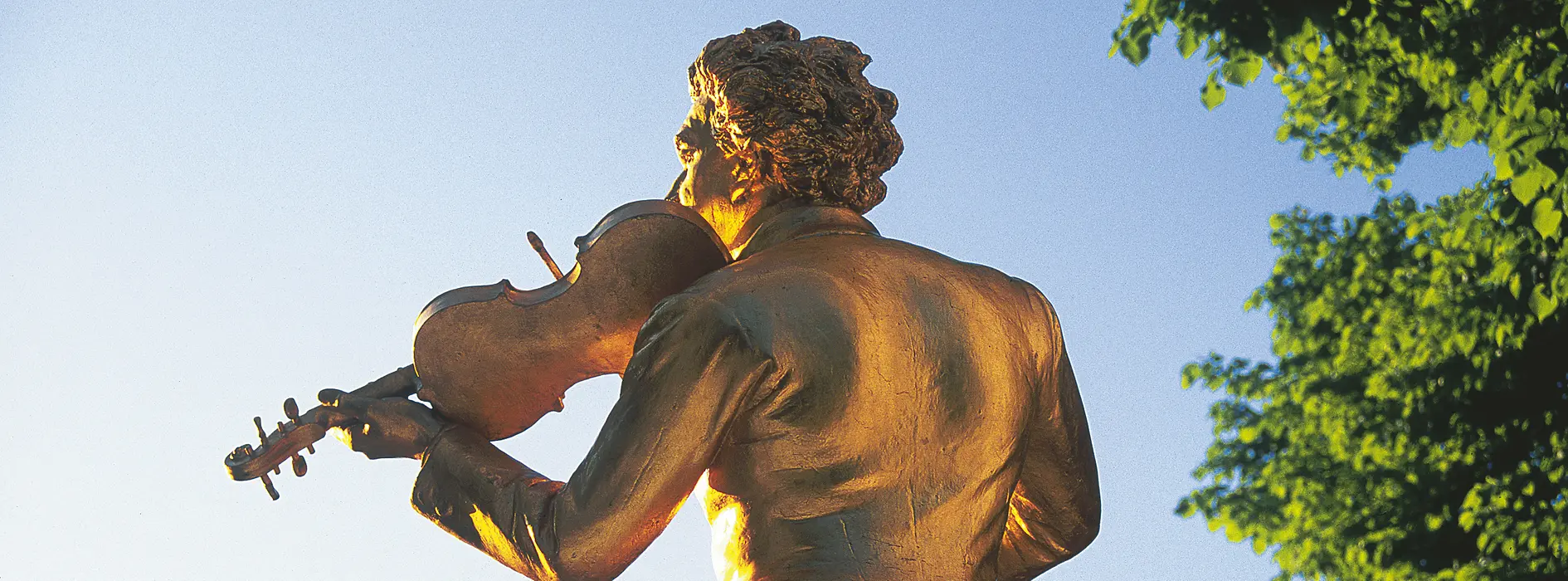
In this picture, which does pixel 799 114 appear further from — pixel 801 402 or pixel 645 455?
pixel 645 455

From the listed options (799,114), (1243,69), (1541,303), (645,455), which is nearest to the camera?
(645,455)

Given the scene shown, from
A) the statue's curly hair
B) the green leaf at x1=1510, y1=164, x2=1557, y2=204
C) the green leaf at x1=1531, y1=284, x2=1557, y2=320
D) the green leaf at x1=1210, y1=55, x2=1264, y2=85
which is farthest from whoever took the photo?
the green leaf at x1=1531, y1=284, x2=1557, y2=320

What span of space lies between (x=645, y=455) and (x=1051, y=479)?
0.86 metres

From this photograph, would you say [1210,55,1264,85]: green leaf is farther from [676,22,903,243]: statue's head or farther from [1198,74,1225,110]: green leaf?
[676,22,903,243]: statue's head

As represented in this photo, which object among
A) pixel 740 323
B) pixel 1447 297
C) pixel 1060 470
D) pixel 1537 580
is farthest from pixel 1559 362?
pixel 740 323

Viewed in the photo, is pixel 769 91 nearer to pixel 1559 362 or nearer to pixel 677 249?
pixel 677 249

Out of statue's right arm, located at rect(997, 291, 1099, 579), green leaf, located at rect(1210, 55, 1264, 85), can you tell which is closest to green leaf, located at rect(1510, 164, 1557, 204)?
green leaf, located at rect(1210, 55, 1264, 85)

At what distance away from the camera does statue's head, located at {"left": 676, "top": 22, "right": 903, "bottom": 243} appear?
10.6 feet

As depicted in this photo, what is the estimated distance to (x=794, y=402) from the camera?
2.92 metres

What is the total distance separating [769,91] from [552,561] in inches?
34.6

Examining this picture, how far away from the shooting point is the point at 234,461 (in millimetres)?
3180

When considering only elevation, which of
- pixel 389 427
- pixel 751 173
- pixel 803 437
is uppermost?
pixel 751 173

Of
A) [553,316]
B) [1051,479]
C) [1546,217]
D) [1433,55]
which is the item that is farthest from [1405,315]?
[553,316]

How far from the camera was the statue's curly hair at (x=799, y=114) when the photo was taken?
3.24m
